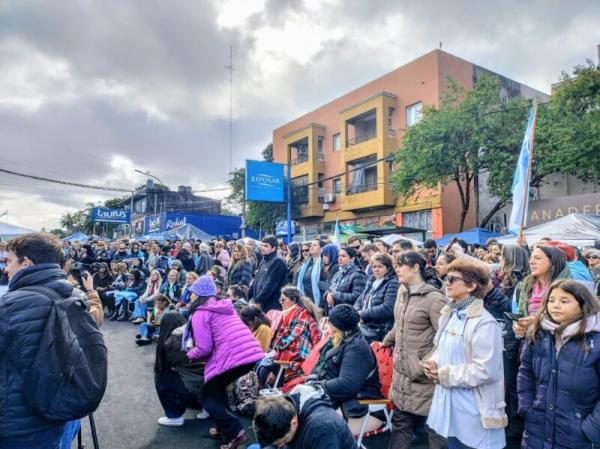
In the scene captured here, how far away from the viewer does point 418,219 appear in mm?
22781

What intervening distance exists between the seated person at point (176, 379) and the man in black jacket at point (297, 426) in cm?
259

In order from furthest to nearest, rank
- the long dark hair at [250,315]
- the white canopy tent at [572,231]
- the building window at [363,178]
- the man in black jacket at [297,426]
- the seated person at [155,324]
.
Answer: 1. the building window at [363,178]
2. the white canopy tent at [572,231]
3. the seated person at [155,324]
4. the long dark hair at [250,315]
5. the man in black jacket at [297,426]

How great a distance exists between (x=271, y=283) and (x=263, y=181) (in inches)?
738

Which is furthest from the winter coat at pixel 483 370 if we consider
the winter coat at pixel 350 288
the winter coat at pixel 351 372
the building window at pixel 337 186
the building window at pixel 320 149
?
the building window at pixel 320 149

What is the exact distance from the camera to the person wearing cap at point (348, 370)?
3234 mm

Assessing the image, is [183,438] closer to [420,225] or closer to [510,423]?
[510,423]

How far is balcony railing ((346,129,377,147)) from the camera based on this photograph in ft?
87.0

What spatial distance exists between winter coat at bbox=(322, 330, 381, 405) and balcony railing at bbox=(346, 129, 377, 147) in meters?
24.0

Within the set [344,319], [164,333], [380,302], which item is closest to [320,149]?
[164,333]

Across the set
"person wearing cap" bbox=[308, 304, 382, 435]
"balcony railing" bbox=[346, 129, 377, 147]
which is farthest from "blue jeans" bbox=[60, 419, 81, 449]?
"balcony railing" bbox=[346, 129, 377, 147]

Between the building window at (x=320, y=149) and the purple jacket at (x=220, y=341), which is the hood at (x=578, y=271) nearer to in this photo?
the purple jacket at (x=220, y=341)

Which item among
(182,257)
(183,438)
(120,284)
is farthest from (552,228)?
(120,284)

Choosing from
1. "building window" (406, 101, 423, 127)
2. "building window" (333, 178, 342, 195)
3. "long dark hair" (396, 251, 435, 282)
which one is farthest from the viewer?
"building window" (333, 178, 342, 195)

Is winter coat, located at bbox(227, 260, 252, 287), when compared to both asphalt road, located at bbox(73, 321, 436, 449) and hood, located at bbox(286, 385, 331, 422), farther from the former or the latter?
hood, located at bbox(286, 385, 331, 422)
